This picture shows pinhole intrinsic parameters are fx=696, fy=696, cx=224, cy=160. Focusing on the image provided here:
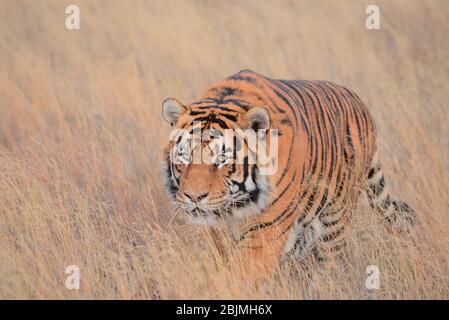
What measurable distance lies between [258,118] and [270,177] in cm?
38

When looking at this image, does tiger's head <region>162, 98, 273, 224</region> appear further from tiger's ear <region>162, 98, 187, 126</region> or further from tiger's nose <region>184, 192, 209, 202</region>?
tiger's ear <region>162, 98, 187, 126</region>

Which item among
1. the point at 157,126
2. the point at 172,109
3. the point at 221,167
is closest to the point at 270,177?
the point at 221,167

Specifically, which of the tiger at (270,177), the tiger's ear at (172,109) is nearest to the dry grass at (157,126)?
the tiger at (270,177)

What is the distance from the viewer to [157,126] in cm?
767

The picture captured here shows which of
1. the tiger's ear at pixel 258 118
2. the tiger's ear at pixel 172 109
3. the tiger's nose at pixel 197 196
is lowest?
the tiger's nose at pixel 197 196

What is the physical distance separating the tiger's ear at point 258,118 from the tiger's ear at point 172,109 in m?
0.55

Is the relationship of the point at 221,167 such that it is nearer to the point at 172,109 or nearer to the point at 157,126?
the point at 172,109

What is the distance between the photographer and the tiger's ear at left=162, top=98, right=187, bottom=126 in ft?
15.3

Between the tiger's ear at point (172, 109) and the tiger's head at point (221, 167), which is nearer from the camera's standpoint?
the tiger's head at point (221, 167)

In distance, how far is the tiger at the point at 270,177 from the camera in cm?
438

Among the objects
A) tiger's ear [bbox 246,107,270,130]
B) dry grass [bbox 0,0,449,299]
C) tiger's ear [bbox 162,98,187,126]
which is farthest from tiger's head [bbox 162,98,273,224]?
dry grass [bbox 0,0,449,299]

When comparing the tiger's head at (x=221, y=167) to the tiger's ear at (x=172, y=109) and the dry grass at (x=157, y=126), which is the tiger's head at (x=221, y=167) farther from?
the dry grass at (x=157, y=126)

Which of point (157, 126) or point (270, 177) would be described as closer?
point (270, 177)
